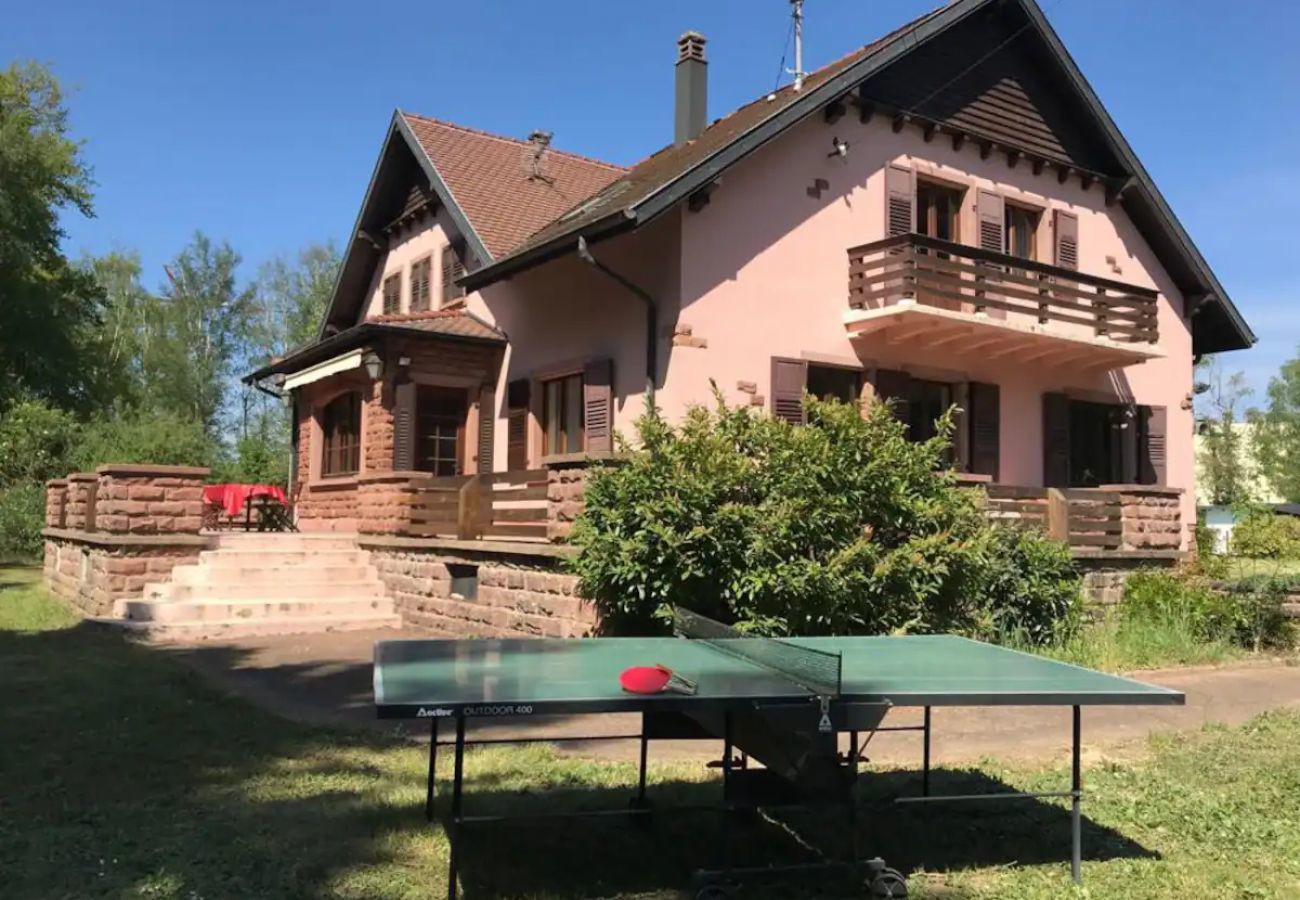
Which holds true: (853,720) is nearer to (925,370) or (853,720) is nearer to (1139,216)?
(925,370)

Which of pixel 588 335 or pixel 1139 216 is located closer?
pixel 588 335

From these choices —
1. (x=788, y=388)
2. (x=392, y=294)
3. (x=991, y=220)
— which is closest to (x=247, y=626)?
(x=788, y=388)

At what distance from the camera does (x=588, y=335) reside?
1499cm

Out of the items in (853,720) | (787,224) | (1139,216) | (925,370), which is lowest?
(853,720)

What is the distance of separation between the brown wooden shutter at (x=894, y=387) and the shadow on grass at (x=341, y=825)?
29.5ft

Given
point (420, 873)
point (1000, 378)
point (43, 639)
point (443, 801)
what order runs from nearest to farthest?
point (420, 873) → point (443, 801) → point (43, 639) → point (1000, 378)

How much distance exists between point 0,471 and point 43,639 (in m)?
20.8

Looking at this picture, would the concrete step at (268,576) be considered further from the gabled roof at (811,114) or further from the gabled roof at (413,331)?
the gabled roof at (811,114)

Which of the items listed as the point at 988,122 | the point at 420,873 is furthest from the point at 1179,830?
the point at 988,122

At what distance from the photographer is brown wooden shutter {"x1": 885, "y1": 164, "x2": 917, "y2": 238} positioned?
49.9 feet

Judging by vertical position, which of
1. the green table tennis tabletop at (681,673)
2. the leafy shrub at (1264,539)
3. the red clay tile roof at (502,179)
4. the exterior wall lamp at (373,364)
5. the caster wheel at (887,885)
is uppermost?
the red clay tile roof at (502,179)

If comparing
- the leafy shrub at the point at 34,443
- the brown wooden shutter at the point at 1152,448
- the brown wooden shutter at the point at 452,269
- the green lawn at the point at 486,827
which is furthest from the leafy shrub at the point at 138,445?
the green lawn at the point at 486,827

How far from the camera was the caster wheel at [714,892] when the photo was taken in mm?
4215

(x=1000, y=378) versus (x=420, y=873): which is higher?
(x=1000, y=378)
